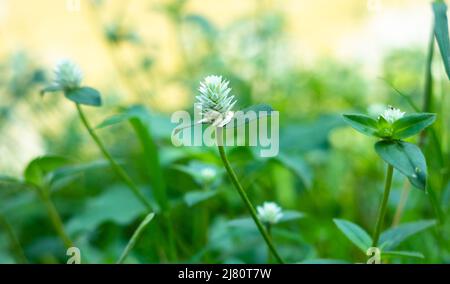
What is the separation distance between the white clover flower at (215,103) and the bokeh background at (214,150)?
0.58ft

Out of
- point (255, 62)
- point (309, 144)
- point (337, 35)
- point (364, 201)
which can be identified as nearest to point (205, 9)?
point (337, 35)

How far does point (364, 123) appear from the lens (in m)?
0.55

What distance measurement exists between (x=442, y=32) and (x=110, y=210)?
51 cm

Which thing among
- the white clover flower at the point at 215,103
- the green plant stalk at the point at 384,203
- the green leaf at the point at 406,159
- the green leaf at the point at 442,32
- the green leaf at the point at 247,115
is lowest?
the green plant stalk at the point at 384,203

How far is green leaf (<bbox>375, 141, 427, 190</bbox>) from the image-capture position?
495 millimetres

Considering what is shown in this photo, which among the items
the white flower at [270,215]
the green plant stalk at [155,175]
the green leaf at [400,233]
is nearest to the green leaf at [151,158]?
the green plant stalk at [155,175]

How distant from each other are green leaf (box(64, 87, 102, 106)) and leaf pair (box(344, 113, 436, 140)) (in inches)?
9.4

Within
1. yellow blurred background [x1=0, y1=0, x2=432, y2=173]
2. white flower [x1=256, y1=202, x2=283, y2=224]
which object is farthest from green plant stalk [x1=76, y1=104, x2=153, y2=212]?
yellow blurred background [x1=0, y1=0, x2=432, y2=173]

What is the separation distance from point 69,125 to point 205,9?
91cm

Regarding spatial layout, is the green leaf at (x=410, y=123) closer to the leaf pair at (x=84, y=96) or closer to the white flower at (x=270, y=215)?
the white flower at (x=270, y=215)

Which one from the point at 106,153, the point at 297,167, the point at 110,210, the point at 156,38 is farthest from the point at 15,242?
the point at 156,38

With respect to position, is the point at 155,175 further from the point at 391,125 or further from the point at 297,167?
the point at 391,125

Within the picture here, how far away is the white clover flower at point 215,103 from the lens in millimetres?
515
